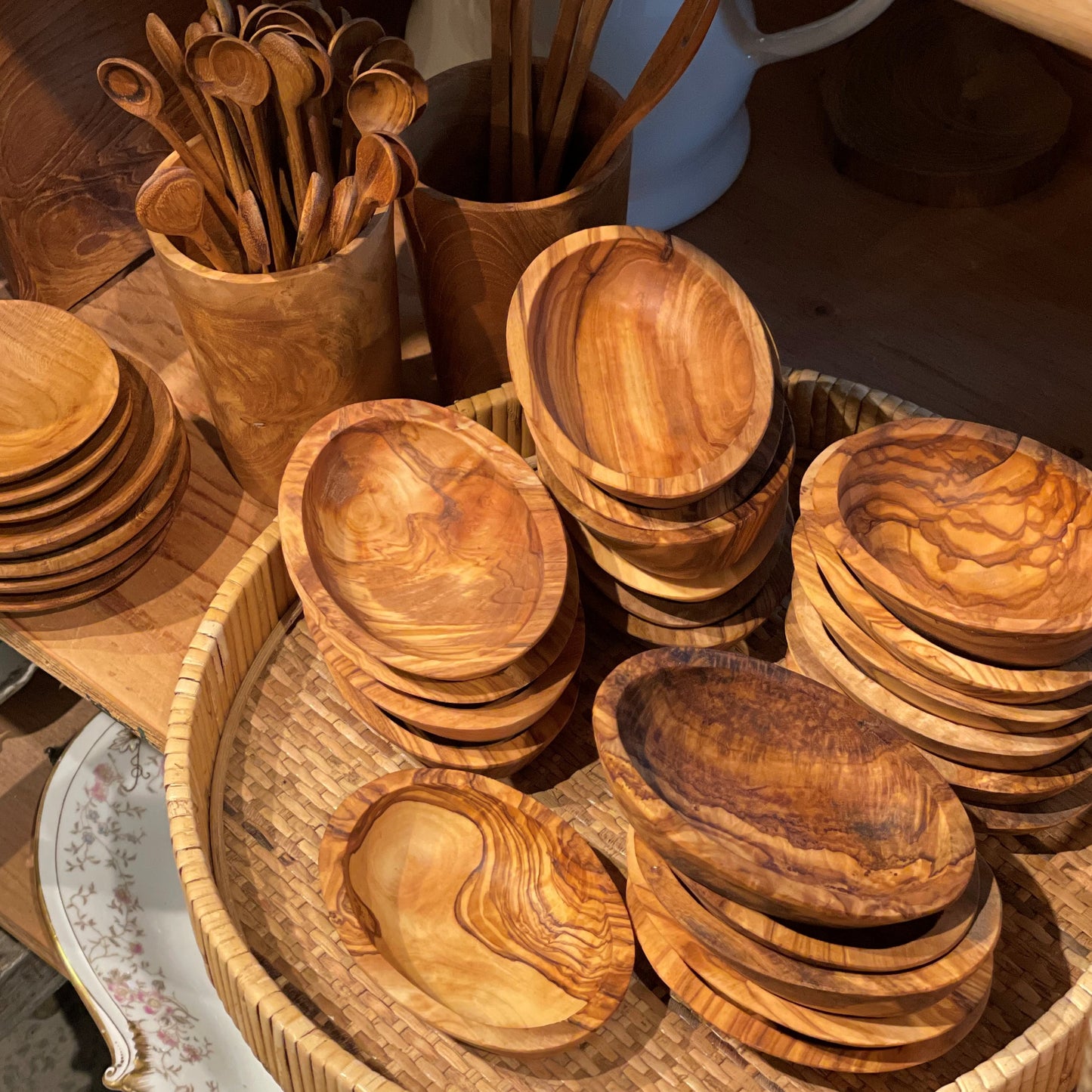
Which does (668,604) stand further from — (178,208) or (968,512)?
(178,208)

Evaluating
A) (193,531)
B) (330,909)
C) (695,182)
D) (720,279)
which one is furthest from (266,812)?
(695,182)

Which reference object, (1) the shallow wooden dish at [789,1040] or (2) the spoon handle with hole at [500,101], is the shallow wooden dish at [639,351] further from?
(1) the shallow wooden dish at [789,1040]

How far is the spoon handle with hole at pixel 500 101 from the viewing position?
2.02ft

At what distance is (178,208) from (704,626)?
0.33m

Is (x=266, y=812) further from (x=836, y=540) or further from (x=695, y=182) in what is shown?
(x=695, y=182)

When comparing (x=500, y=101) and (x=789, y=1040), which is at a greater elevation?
(x=500, y=101)

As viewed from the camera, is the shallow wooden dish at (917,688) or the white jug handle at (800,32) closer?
the shallow wooden dish at (917,688)

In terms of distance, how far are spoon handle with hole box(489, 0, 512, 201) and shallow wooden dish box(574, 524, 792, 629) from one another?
23 centimetres

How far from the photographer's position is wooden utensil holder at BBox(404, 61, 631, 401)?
63cm

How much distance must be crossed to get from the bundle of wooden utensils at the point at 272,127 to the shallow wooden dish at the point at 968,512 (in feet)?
0.86

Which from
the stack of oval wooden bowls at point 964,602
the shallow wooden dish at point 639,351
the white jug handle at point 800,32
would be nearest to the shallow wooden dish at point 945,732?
the stack of oval wooden bowls at point 964,602

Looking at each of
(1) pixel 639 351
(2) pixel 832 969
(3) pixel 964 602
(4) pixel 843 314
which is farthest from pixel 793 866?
(4) pixel 843 314

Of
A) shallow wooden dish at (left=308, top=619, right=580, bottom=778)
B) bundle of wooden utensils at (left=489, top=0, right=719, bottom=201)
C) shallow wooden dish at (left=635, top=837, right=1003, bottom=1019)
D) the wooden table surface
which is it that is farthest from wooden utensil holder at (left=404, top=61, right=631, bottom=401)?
shallow wooden dish at (left=635, top=837, right=1003, bottom=1019)

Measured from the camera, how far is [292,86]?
0.56 m
